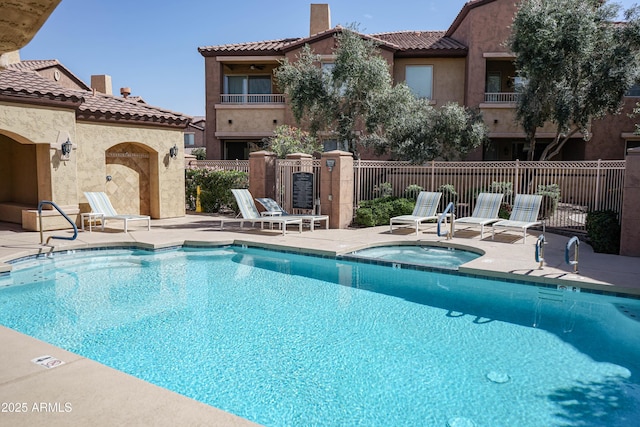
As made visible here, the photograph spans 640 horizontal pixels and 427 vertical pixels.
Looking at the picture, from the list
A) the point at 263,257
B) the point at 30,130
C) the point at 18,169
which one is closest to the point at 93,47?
the point at 18,169

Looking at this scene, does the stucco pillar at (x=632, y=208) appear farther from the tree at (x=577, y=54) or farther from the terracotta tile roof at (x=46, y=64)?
the terracotta tile roof at (x=46, y=64)

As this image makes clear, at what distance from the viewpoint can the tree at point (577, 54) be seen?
1669 cm

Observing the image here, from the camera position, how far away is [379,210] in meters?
16.4

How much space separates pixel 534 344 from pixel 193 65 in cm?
2623

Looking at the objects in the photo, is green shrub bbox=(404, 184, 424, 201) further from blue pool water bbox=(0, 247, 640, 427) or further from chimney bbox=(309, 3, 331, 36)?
chimney bbox=(309, 3, 331, 36)

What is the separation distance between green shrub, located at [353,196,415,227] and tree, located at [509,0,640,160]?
680 cm

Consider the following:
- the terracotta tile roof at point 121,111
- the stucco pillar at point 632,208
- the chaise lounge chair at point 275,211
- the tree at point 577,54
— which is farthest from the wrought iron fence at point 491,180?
the terracotta tile roof at point 121,111

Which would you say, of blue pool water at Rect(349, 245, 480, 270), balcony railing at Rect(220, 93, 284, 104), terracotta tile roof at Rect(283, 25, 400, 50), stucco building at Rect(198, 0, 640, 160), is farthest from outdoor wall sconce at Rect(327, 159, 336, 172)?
balcony railing at Rect(220, 93, 284, 104)

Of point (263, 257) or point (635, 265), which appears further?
point (263, 257)

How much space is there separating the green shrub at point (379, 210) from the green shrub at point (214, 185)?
5639 mm

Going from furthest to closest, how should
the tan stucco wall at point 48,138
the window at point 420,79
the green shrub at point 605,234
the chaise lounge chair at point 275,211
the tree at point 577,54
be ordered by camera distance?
1. the window at point 420,79
2. the tree at point 577,54
3. the chaise lounge chair at point 275,211
4. the tan stucco wall at point 48,138
5. the green shrub at point 605,234

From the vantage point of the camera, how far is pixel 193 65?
2822cm

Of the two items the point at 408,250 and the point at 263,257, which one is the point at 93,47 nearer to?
the point at 263,257

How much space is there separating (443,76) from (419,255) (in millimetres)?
15816
